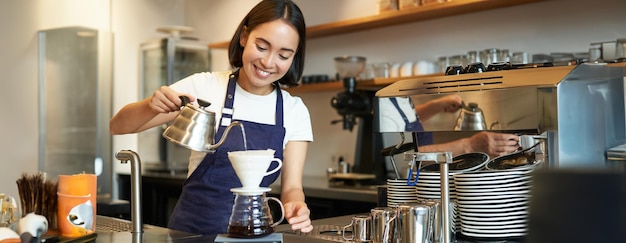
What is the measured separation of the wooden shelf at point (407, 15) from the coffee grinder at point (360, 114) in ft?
0.77

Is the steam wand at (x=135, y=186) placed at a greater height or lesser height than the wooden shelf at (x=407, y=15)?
lesser

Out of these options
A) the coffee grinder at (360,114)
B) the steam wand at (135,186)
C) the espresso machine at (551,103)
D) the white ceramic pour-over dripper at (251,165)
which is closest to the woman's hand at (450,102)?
the espresso machine at (551,103)

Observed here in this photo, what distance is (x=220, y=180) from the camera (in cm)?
210

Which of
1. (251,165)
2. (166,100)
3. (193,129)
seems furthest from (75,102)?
(251,165)

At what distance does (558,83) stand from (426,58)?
2.12m

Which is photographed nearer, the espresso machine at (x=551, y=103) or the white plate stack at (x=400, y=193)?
the espresso machine at (x=551, y=103)

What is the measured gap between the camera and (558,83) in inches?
66.4

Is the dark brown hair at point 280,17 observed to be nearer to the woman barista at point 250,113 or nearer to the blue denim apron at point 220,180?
the woman barista at point 250,113

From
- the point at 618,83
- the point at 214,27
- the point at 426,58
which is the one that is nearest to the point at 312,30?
the point at 426,58

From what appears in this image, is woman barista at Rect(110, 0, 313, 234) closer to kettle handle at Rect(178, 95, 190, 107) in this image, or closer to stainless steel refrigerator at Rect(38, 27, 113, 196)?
kettle handle at Rect(178, 95, 190, 107)

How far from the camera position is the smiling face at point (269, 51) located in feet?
6.40

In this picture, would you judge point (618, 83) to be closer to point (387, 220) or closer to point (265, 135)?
point (387, 220)

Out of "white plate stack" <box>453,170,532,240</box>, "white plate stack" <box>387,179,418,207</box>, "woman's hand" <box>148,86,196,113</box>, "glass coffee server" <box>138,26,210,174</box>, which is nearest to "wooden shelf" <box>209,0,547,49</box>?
"glass coffee server" <box>138,26,210,174</box>

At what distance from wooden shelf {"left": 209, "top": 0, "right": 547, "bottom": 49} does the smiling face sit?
1554mm
